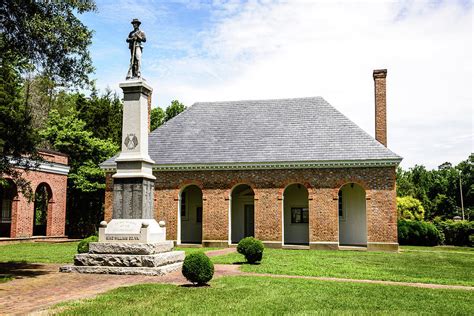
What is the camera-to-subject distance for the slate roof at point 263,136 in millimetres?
26516

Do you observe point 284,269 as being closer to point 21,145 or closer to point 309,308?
point 309,308

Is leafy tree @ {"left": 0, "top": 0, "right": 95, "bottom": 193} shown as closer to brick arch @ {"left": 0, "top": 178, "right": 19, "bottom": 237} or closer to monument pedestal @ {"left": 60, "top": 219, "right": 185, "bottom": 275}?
monument pedestal @ {"left": 60, "top": 219, "right": 185, "bottom": 275}

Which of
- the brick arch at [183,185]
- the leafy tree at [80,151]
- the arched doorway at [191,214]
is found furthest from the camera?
the leafy tree at [80,151]

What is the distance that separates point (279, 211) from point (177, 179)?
646 cm

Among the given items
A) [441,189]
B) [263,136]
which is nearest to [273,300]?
[263,136]

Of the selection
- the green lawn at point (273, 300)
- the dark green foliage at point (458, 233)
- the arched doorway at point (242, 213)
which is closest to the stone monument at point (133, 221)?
the green lawn at point (273, 300)

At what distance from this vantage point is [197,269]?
1135 centimetres

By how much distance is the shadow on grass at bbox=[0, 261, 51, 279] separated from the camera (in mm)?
13672

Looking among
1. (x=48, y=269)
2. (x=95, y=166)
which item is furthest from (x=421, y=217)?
(x=48, y=269)

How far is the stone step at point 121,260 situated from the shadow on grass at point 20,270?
1.22m

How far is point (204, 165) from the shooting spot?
2734 centimetres

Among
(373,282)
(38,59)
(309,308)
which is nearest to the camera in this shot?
(309,308)

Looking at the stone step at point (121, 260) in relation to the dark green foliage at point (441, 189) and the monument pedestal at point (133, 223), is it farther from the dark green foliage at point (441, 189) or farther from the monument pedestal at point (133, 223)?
the dark green foliage at point (441, 189)

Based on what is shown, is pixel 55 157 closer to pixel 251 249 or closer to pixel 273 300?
pixel 251 249
